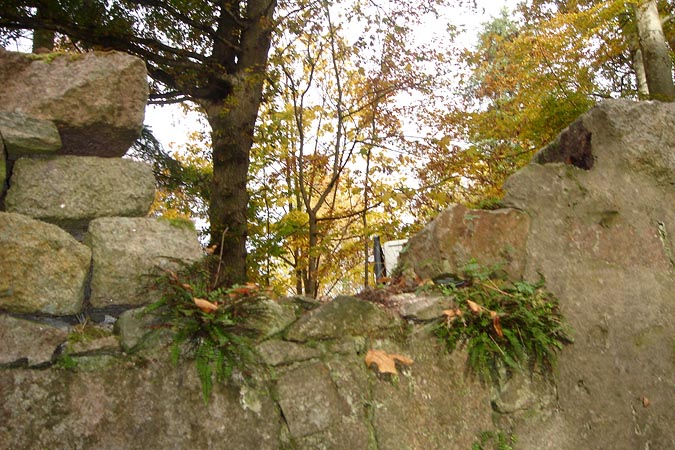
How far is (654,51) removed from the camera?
309 inches

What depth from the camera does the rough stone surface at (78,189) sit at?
2.62 m

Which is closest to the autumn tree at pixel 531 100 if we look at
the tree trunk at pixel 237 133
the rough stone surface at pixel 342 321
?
the tree trunk at pixel 237 133

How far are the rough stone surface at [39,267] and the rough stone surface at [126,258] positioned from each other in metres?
0.07

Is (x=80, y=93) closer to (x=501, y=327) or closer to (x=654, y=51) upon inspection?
(x=501, y=327)

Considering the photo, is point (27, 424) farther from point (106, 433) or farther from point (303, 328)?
point (303, 328)

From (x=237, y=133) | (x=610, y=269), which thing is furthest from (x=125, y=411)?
(x=237, y=133)

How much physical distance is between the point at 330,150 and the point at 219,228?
700 cm

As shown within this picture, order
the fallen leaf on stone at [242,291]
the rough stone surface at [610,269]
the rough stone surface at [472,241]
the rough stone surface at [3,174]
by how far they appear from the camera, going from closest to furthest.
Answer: the rough stone surface at [3,174] → the fallen leaf on stone at [242,291] → the rough stone surface at [610,269] → the rough stone surface at [472,241]

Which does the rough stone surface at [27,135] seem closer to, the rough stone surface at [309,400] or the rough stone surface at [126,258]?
the rough stone surface at [126,258]

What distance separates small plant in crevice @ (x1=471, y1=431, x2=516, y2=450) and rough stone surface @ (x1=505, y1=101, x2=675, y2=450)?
0.26 ft

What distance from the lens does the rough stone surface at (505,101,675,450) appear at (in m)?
3.10

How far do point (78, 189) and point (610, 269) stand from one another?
3322 mm

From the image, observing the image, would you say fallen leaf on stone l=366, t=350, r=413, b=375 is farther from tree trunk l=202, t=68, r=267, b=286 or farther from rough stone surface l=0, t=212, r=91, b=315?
tree trunk l=202, t=68, r=267, b=286

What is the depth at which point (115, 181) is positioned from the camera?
284cm
